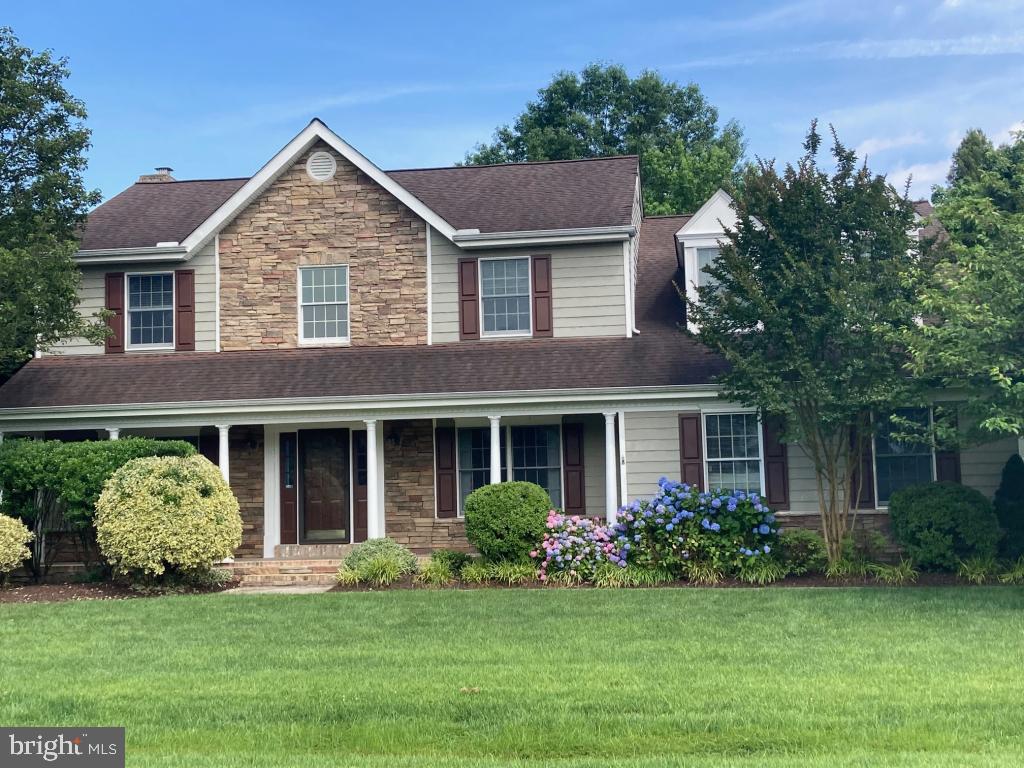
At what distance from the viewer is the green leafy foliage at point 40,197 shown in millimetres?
16875

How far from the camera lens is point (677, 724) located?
712cm

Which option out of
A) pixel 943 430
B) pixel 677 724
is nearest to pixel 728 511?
pixel 943 430

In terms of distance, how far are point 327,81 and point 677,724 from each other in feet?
56.8

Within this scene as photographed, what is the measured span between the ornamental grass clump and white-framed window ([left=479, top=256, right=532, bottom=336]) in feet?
14.5

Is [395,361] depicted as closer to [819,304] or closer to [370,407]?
[370,407]

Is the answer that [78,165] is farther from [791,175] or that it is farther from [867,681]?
[867,681]

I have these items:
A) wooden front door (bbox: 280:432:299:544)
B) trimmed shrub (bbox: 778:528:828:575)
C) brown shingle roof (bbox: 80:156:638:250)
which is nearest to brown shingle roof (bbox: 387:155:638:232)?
brown shingle roof (bbox: 80:156:638:250)

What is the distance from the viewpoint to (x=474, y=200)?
66.9 feet

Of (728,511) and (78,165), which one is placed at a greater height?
(78,165)

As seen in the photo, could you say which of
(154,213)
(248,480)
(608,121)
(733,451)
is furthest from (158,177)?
(608,121)

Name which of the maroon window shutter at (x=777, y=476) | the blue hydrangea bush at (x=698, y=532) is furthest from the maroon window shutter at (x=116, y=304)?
the maroon window shutter at (x=777, y=476)

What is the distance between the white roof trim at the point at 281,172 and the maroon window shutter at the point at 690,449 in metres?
5.50

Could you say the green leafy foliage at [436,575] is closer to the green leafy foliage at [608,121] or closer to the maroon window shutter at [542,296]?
the maroon window shutter at [542,296]

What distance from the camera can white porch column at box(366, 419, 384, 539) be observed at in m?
17.4
